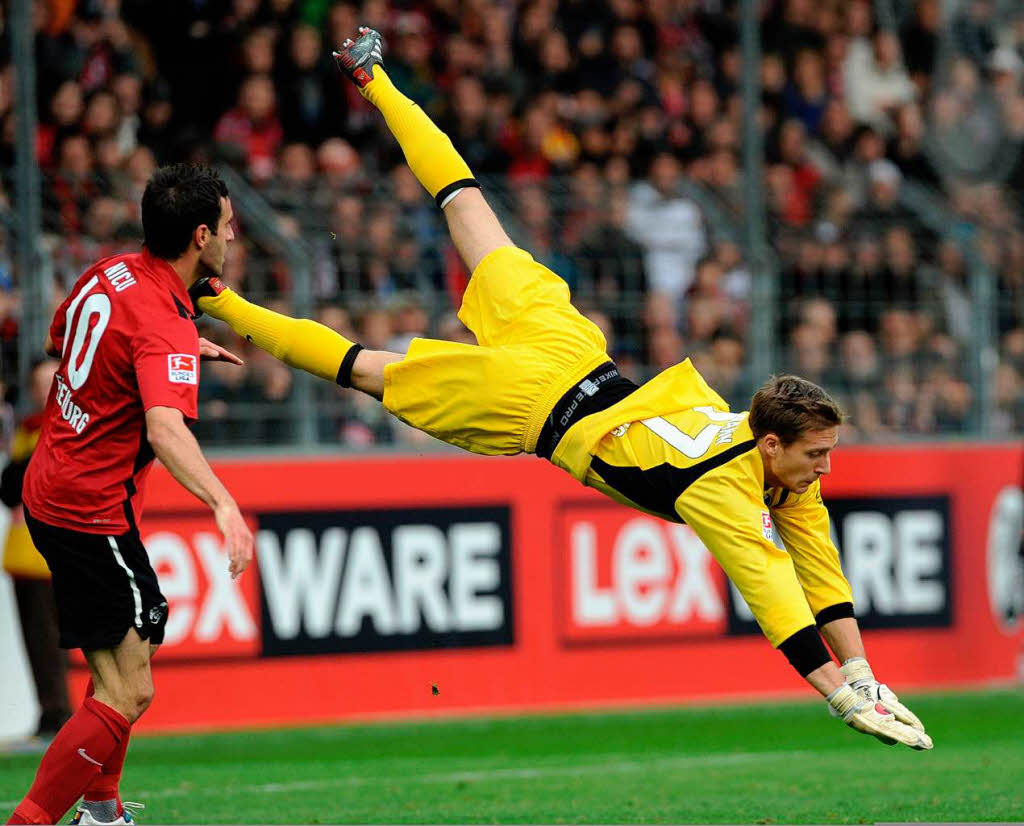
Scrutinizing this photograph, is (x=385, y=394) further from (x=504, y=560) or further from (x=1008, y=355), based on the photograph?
(x=1008, y=355)

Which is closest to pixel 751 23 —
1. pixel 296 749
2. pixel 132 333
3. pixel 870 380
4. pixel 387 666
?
pixel 870 380

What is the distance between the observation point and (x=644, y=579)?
1216 cm

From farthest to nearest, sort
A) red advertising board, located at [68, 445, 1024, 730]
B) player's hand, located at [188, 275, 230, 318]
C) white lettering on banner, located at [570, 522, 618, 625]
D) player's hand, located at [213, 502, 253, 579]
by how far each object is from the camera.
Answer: white lettering on banner, located at [570, 522, 618, 625], red advertising board, located at [68, 445, 1024, 730], player's hand, located at [188, 275, 230, 318], player's hand, located at [213, 502, 253, 579]

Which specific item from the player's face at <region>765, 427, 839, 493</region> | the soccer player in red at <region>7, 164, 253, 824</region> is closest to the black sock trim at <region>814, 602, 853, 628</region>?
the player's face at <region>765, 427, 839, 493</region>

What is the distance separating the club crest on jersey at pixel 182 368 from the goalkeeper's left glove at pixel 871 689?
2.43 metres

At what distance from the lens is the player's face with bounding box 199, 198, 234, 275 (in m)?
6.20

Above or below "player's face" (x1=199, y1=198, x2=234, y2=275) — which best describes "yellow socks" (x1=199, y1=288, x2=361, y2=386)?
below

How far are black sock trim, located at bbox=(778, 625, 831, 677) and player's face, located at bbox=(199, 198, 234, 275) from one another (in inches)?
92.9

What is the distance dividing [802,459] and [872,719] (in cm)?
100

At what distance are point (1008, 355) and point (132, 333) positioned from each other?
30.6ft

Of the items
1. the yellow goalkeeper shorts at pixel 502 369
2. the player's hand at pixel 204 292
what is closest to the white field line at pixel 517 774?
the yellow goalkeeper shorts at pixel 502 369

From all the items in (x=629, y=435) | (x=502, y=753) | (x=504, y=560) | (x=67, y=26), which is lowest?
(x=502, y=753)

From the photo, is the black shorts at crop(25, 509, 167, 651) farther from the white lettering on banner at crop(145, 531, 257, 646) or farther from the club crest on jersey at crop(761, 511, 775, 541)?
the white lettering on banner at crop(145, 531, 257, 646)

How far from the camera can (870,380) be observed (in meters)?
13.2
